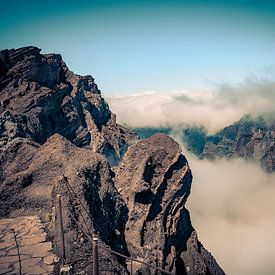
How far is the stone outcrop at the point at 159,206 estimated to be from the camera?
2472cm

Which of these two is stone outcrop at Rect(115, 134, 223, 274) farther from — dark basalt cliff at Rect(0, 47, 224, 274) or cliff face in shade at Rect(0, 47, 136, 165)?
cliff face in shade at Rect(0, 47, 136, 165)

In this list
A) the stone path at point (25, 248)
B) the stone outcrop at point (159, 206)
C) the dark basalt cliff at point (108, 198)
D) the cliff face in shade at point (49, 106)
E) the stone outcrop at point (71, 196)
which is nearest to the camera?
the stone path at point (25, 248)

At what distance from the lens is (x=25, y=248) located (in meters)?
14.7

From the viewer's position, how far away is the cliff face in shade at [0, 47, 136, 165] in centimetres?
5472

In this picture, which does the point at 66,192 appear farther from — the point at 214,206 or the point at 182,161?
the point at 214,206

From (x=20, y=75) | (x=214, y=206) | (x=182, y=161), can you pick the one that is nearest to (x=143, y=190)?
(x=182, y=161)

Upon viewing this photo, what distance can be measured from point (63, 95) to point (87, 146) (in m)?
10.3

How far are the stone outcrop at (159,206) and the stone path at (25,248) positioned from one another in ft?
25.9

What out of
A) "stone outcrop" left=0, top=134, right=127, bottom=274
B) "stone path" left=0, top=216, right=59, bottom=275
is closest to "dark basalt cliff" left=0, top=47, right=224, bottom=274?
"stone outcrop" left=0, top=134, right=127, bottom=274

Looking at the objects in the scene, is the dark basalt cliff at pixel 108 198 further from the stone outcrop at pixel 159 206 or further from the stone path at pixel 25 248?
the stone path at pixel 25 248

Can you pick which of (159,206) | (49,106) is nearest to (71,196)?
(159,206)

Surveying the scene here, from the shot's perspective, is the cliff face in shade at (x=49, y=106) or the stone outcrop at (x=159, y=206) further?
the cliff face in shade at (x=49, y=106)

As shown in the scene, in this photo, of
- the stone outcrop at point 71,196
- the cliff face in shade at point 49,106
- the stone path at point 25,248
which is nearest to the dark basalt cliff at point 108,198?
the stone outcrop at point 71,196

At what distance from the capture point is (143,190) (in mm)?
26422
